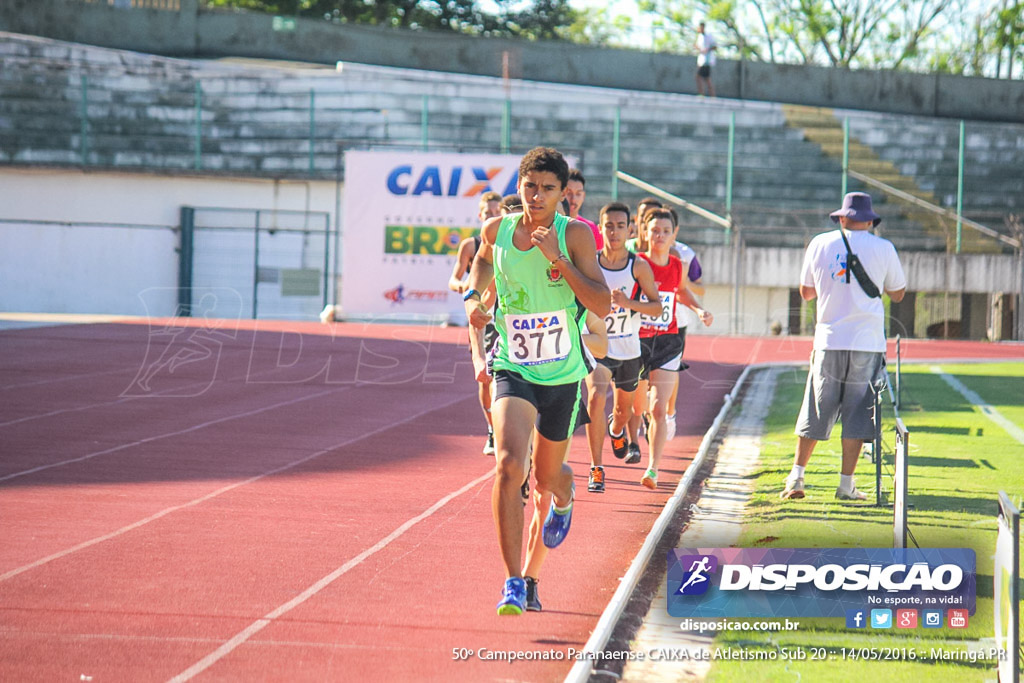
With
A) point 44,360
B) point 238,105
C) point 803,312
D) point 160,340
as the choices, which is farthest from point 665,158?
point 44,360

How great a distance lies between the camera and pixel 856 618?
213 inches

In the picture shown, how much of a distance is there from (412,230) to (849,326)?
64.7ft

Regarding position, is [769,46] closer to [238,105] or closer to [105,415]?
[238,105]

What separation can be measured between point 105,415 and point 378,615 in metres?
7.77

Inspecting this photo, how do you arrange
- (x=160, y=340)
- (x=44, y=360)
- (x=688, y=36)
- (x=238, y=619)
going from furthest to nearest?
(x=688, y=36), (x=160, y=340), (x=44, y=360), (x=238, y=619)

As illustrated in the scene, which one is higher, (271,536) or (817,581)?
(817,581)

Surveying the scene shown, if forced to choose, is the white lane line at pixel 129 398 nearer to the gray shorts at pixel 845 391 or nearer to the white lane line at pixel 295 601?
the white lane line at pixel 295 601

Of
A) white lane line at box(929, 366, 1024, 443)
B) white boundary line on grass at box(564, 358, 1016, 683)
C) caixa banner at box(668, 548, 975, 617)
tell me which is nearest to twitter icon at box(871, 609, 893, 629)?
caixa banner at box(668, 548, 975, 617)

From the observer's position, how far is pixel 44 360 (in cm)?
1795

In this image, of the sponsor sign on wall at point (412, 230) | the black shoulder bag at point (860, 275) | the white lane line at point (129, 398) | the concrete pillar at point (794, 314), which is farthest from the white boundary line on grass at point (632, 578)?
the concrete pillar at point (794, 314)

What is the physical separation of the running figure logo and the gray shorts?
2.87m

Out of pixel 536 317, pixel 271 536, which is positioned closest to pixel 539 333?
pixel 536 317

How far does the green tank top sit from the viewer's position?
223 inches

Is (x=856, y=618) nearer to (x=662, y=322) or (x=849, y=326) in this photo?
(x=849, y=326)
